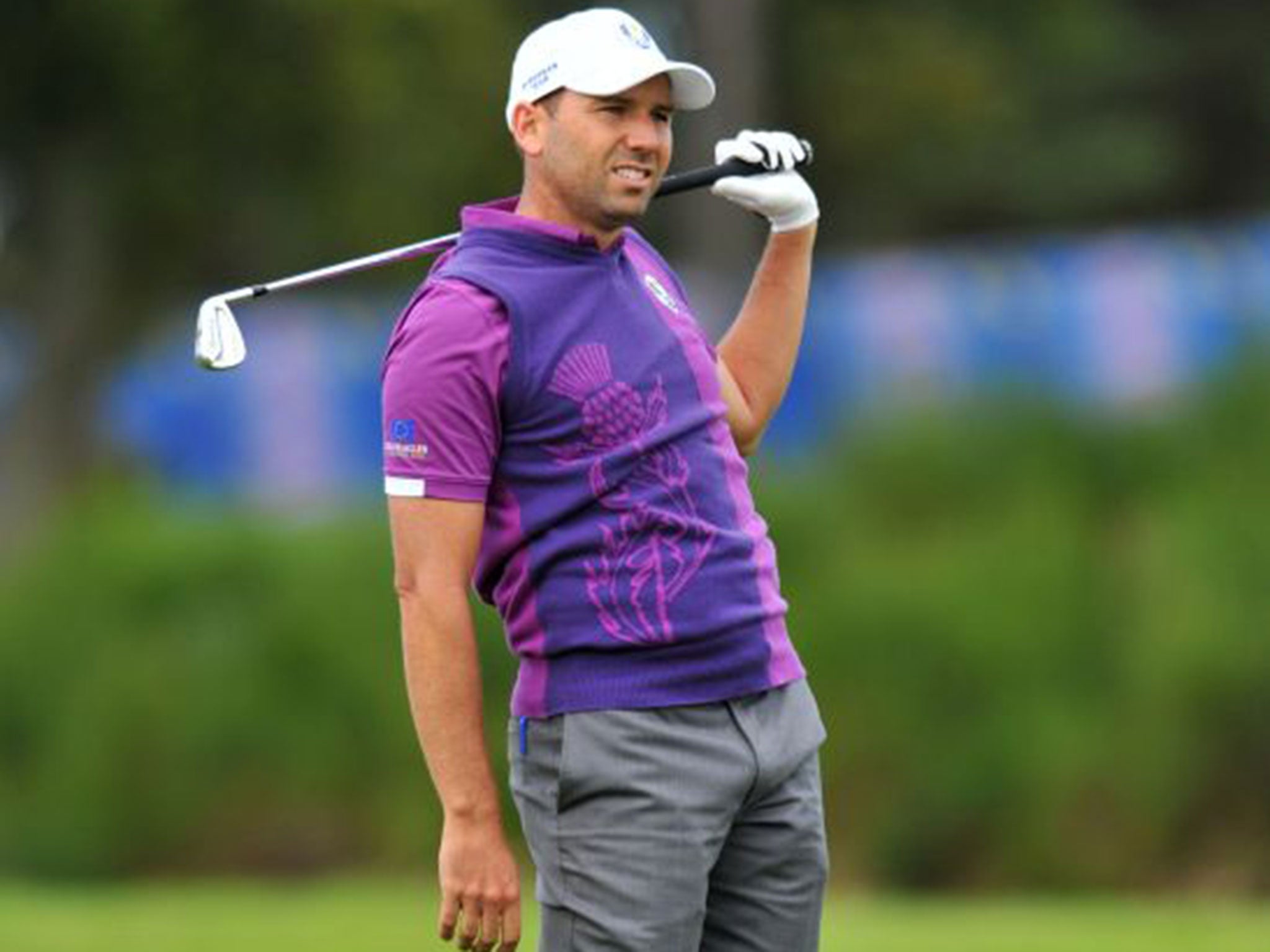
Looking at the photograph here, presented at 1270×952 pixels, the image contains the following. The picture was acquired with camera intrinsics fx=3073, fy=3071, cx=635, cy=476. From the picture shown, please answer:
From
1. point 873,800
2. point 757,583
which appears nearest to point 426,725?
point 757,583

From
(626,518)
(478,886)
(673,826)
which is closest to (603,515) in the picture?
(626,518)

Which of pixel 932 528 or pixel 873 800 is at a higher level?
pixel 932 528

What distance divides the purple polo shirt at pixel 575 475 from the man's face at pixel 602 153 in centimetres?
6

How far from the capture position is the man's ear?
4.39 meters

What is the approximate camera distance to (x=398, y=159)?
18078 mm

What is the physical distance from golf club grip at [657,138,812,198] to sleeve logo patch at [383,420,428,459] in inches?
24.3

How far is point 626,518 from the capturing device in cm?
423

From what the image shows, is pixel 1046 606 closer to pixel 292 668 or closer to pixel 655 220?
pixel 292 668

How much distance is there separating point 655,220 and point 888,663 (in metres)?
11.5

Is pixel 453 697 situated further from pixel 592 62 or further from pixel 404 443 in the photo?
Result: pixel 592 62

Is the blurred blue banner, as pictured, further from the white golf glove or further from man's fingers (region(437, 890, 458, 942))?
man's fingers (region(437, 890, 458, 942))

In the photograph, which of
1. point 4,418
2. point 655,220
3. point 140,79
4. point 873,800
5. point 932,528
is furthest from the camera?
point 655,220

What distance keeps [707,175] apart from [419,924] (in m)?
5.23

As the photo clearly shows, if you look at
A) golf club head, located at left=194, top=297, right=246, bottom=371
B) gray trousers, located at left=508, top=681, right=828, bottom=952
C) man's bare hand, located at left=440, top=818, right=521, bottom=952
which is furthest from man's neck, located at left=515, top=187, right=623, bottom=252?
man's bare hand, located at left=440, top=818, right=521, bottom=952
